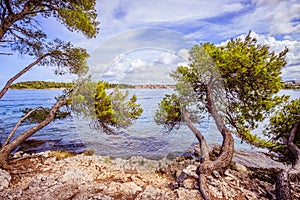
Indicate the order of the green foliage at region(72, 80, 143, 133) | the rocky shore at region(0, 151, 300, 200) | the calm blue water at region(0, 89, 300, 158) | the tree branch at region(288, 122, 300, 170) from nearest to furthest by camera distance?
the rocky shore at region(0, 151, 300, 200), the tree branch at region(288, 122, 300, 170), the calm blue water at region(0, 89, 300, 158), the green foliage at region(72, 80, 143, 133)

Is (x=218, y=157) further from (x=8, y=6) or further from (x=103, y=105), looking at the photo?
(x=8, y=6)

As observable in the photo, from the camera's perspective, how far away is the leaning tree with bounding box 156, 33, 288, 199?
518 centimetres

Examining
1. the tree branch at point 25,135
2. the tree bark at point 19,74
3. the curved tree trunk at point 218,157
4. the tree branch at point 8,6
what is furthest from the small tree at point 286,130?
the tree branch at point 8,6

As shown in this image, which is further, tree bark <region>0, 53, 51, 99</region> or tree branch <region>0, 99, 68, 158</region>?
tree bark <region>0, 53, 51, 99</region>

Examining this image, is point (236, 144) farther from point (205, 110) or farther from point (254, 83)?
point (254, 83)

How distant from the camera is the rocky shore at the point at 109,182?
313 centimetres

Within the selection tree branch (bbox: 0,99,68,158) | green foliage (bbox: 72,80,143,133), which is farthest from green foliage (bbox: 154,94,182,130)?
tree branch (bbox: 0,99,68,158)

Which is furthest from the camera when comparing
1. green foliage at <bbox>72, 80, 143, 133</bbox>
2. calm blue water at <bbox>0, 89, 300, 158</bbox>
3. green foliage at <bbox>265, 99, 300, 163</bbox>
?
green foliage at <bbox>72, 80, 143, 133</bbox>

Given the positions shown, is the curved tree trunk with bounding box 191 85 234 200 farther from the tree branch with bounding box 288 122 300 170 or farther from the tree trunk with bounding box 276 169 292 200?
the tree branch with bounding box 288 122 300 170

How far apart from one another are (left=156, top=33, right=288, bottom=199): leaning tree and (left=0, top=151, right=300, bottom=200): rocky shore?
0.85 meters

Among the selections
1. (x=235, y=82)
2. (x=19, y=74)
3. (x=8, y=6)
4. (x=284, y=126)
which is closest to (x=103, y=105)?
(x=19, y=74)

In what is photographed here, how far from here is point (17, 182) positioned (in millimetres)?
3715

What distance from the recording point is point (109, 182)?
12.0 feet

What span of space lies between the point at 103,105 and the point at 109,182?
366 cm
